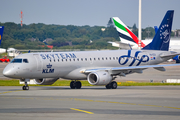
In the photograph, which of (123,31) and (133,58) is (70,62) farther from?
(123,31)

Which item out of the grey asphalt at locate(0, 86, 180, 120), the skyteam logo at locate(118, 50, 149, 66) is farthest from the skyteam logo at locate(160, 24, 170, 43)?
the grey asphalt at locate(0, 86, 180, 120)

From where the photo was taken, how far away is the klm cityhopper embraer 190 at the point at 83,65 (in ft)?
109

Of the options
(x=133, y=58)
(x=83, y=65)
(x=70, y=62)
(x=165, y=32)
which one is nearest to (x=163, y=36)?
(x=165, y=32)

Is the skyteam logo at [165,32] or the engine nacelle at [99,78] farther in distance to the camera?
the skyteam logo at [165,32]

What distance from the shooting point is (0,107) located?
20.9 meters

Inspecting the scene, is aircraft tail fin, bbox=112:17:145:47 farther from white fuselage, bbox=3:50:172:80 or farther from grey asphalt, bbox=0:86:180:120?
grey asphalt, bbox=0:86:180:120

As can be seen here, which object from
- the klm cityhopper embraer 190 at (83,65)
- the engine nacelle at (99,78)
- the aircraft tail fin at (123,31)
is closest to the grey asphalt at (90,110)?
the klm cityhopper embraer 190 at (83,65)

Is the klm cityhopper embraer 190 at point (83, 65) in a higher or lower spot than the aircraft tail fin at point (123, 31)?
lower

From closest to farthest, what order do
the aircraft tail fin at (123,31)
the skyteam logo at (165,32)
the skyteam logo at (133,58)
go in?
the skyteam logo at (133,58)
the skyteam logo at (165,32)
the aircraft tail fin at (123,31)

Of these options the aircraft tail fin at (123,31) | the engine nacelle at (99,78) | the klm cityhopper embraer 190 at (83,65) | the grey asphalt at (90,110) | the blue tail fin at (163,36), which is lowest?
the grey asphalt at (90,110)

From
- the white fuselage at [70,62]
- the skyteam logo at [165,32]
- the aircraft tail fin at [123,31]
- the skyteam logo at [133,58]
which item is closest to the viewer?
the white fuselage at [70,62]

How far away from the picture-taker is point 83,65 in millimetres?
36844

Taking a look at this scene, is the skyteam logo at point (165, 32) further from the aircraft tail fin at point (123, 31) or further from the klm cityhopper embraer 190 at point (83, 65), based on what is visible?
the aircraft tail fin at point (123, 31)

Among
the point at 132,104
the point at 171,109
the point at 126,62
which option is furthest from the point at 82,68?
the point at 171,109
